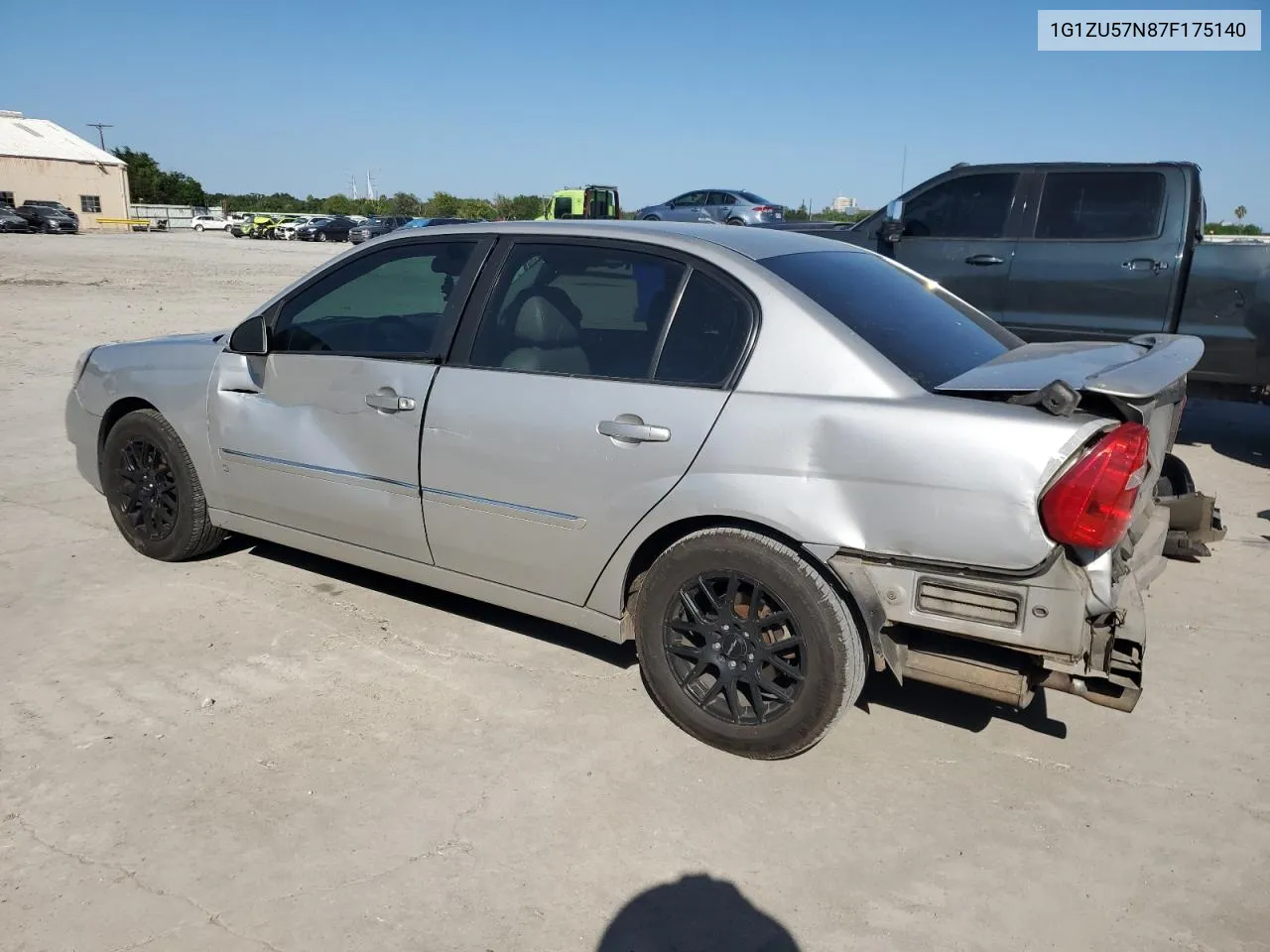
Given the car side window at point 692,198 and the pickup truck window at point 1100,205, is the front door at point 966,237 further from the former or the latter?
the car side window at point 692,198

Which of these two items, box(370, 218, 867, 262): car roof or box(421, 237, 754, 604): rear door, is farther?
box(370, 218, 867, 262): car roof

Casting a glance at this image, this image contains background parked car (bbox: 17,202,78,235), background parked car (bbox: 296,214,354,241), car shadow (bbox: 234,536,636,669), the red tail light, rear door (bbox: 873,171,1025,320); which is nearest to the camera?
the red tail light

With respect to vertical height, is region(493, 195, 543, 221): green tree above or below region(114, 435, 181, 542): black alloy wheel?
above

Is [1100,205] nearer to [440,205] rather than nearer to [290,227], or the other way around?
[290,227]

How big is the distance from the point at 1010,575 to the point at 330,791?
7.00ft

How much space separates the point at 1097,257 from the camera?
303 inches

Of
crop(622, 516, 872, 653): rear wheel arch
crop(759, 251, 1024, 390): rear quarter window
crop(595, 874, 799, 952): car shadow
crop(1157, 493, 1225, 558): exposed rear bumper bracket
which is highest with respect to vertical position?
crop(759, 251, 1024, 390): rear quarter window

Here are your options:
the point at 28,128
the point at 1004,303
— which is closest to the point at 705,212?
the point at 1004,303

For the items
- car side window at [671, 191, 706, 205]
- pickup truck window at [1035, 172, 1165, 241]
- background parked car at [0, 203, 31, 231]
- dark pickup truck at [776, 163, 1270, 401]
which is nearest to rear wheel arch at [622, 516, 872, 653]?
dark pickup truck at [776, 163, 1270, 401]

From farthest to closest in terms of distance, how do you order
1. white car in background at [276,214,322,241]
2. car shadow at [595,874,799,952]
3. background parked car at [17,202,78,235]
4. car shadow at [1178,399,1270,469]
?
white car in background at [276,214,322,241], background parked car at [17,202,78,235], car shadow at [1178,399,1270,469], car shadow at [595,874,799,952]

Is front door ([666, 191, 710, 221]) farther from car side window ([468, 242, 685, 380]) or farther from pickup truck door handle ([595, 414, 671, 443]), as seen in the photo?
pickup truck door handle ([595, 414, 671, 443])

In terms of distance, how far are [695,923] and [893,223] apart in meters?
7.16

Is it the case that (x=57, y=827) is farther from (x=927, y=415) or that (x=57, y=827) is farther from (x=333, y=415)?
(x=927, y=415)

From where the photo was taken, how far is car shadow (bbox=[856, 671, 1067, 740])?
365 cm
